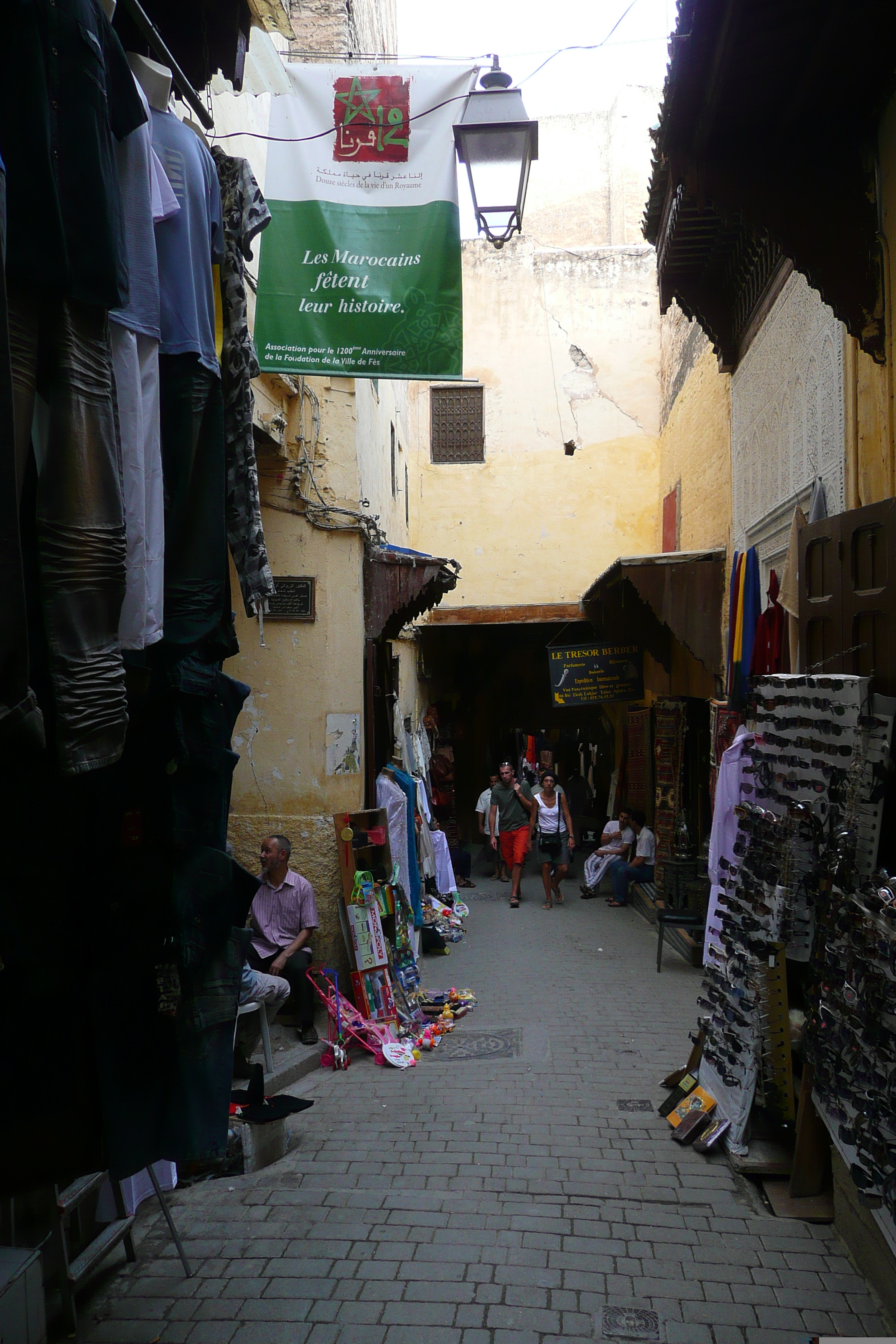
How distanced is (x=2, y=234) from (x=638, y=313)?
15264mm

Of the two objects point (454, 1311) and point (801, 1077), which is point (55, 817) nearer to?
point (454, 1311)

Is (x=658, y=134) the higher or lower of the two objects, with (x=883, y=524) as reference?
higher

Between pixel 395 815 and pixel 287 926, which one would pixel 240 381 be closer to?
pixel 287 926

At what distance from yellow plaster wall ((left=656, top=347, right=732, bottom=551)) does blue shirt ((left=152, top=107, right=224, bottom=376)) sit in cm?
634

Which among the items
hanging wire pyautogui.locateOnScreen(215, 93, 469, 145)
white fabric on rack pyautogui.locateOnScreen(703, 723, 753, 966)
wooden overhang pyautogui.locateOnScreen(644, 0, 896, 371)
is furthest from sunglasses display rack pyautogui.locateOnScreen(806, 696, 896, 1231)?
hanging wire pyautogui.locateOnScreen(215, 93, 469, 145)

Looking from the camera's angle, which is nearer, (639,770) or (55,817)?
(55,817)

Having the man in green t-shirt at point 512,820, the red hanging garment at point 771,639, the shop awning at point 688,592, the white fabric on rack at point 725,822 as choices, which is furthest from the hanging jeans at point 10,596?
the man in green t-shirt at point 512,820

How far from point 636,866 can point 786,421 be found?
7137mm

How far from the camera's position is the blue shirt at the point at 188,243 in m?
2.46

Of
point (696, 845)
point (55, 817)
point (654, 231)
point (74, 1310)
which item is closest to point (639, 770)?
point (696, 845)

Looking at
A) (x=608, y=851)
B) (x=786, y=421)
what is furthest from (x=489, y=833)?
(x=786, y=421)

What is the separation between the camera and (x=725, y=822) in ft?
17.0

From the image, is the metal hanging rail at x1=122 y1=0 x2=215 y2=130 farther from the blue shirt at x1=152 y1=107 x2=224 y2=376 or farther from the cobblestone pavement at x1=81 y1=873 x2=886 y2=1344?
the cobblestone pavement at x1=81 y1=873 x2=886 y2=1344

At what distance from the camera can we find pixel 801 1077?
14.5 ft
